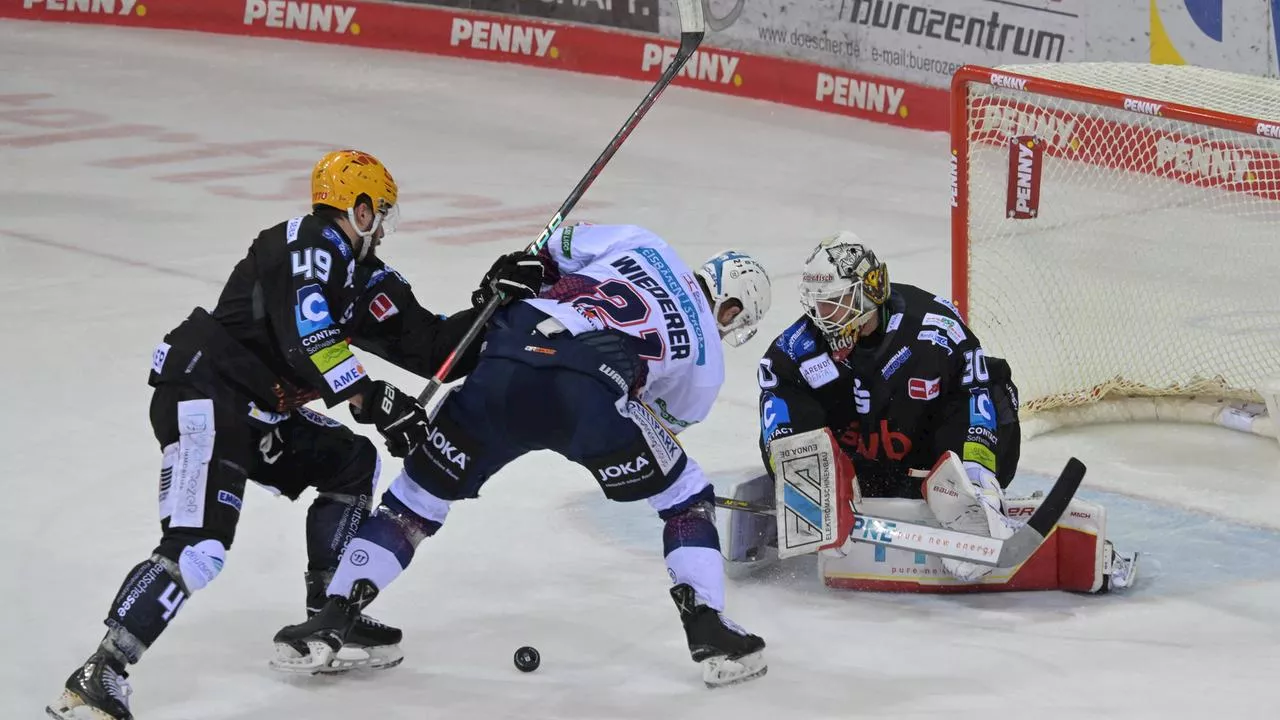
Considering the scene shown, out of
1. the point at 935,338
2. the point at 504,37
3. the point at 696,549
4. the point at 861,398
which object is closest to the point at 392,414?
the point at 696,549

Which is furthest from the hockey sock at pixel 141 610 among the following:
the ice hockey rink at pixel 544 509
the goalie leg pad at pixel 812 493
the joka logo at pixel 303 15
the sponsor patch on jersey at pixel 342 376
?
the joka logo at pixel 303 15

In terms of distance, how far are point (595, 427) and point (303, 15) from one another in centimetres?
958

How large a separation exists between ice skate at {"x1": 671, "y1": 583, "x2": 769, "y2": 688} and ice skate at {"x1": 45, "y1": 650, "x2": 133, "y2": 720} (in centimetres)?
120

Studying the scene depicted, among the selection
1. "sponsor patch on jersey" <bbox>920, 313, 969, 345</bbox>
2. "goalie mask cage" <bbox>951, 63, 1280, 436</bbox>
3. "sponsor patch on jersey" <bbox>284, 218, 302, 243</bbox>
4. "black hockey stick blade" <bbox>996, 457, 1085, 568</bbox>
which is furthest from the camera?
"goalie mask cage" <bbox>951, 63, 1280, 436</bbox>

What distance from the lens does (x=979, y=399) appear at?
15.5ft

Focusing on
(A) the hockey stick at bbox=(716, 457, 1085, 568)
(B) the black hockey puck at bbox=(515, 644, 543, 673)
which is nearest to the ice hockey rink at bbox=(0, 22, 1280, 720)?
(B) the black hockey puck at bbox=(515, 644, 543, 673)

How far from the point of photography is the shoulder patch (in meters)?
4.78

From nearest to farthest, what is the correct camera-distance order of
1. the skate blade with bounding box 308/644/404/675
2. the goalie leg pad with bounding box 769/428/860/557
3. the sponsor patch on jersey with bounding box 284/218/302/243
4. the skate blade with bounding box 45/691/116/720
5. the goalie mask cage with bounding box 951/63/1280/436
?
1. the skate blade with bounding box 45/691/116/720
2. the sponsor patch on jersey with bounding box 284/218/302/243
3. the skate blade with bounding box 308/644/404/675
4. the goalie leg pad with bounding box 769/428/860/557
5. the goalie mask cage with bounding box 951/63/1280/436

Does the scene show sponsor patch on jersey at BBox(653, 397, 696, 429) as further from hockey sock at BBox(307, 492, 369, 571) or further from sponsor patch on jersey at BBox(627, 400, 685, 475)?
hockey sock at BBox(307, 492, 369, 571)

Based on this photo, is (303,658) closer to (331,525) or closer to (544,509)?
(331,525)

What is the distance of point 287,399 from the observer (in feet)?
13.4

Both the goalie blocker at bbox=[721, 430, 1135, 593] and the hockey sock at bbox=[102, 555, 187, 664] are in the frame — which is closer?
the hockey sock at bbox=[102, 555, 187, 664]

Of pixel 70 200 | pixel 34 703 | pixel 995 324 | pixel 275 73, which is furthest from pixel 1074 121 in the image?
pixel 275 73

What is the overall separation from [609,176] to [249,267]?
5.54 m
